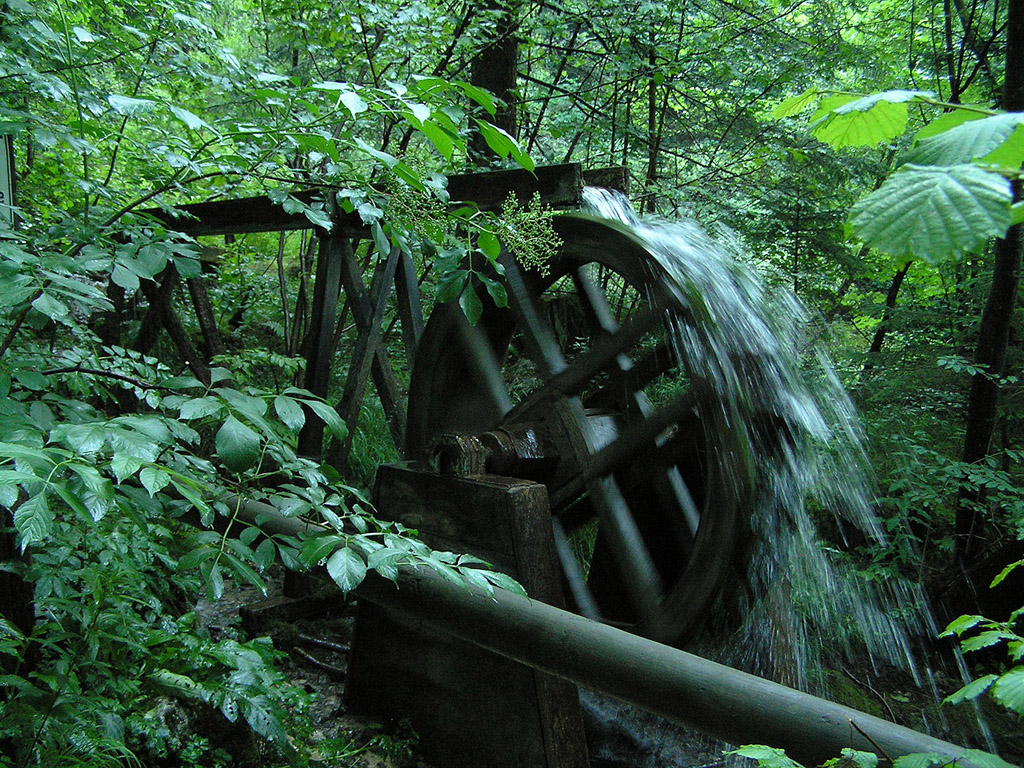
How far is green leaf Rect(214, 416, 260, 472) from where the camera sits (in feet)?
3.80

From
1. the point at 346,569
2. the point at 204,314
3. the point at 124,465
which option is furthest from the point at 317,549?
the point at 204,314

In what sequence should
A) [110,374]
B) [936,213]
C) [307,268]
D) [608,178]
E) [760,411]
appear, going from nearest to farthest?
[936,213], [110,374], [760,411], [608,178], [307,268]

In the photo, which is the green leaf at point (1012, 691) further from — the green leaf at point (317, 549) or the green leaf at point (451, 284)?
the green leaf at point (451, 284)

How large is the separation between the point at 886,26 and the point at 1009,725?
5.24 metres

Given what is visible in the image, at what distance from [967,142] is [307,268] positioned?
7.03 meters

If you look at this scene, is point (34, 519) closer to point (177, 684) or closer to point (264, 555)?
point (264, 555)

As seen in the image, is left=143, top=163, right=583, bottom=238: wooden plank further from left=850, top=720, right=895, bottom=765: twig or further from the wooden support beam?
left=850, top=720, right=895, bottom=765: twig

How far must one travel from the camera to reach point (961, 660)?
395 centimetres

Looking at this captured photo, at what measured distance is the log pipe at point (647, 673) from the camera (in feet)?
4.46

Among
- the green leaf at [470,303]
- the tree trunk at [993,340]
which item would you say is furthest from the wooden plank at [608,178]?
the green leaf at [470,303]

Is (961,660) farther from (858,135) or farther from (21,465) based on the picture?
(21,465)

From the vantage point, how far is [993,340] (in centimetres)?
356

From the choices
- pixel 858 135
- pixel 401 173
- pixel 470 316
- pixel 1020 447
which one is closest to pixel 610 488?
pixel 470 316

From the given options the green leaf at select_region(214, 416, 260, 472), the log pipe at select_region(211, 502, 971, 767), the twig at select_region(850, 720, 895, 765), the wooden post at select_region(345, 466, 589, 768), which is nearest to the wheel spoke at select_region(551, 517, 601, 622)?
the wooden post at select_region(345, 466, 589, 768)
